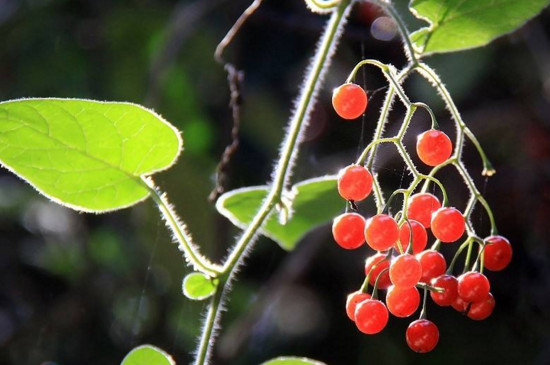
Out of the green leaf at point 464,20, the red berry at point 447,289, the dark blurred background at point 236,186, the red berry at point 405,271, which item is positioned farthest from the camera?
the dark blurred background at point 236,186

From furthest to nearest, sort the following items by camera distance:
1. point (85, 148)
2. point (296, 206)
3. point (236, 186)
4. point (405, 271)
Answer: point (236, 186)
point (296, 206)
point (85, 148)
point (405, 271)

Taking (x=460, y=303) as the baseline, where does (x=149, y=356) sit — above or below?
below

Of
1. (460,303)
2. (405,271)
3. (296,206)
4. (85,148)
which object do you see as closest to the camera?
(405,271)

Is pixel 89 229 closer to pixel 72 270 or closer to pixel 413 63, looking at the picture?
pixel 72 270

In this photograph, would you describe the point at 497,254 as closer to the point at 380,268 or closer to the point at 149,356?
the point at 380,268

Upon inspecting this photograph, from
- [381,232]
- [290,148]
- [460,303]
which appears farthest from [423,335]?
[290,148]

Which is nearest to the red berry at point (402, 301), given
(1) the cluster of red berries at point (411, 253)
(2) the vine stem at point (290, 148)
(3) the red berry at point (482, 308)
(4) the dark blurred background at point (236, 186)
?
(1) the cluster of red berries at point (411, 253)

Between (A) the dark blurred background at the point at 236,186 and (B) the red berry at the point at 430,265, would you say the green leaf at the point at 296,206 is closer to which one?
(B) the red berry at the point at 430,265
